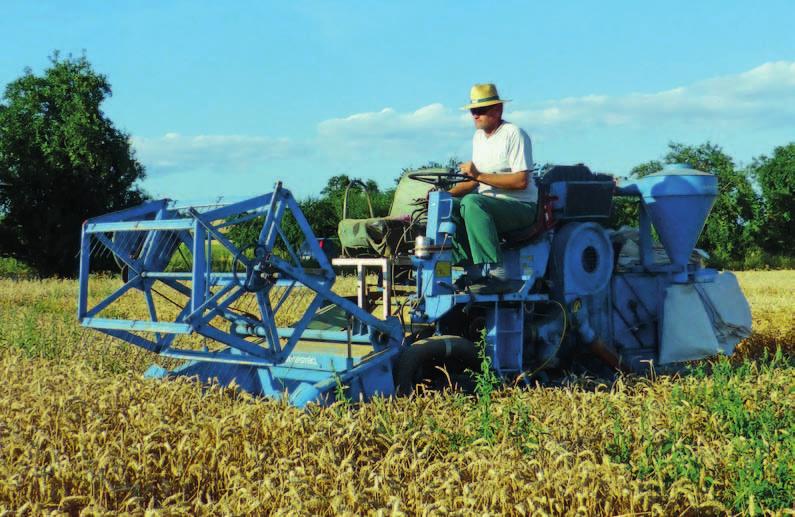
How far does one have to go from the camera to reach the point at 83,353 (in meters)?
9.50

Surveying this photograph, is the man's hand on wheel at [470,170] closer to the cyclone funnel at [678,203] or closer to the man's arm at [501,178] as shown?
the man's arm at [501,178]

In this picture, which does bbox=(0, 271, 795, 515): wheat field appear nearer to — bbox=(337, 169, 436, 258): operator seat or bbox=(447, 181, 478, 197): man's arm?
bbox=(337, 169, 436, 258): operator seat

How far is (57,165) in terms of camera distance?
131 ft

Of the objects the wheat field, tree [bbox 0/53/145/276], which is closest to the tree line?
tree [bbox 0/53/145/276]

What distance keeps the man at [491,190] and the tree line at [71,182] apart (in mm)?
26650

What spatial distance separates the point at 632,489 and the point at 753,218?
43937 millimetres

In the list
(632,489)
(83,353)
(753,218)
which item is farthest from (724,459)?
(753,218)

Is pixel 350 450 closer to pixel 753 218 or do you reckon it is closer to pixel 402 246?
pixel 402 246

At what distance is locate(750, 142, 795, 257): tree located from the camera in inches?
1807

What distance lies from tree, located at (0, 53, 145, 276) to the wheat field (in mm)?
34178

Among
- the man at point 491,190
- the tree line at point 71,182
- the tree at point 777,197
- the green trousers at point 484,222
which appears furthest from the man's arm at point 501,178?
the tree at point 777,197

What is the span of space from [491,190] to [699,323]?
2896 mm

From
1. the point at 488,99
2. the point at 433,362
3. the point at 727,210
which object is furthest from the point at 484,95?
the point at 727,210

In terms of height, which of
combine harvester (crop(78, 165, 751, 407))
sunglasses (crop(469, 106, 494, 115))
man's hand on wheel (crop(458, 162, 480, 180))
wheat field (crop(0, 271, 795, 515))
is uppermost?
sunglasses (crop(469, 106, 494, 115))
